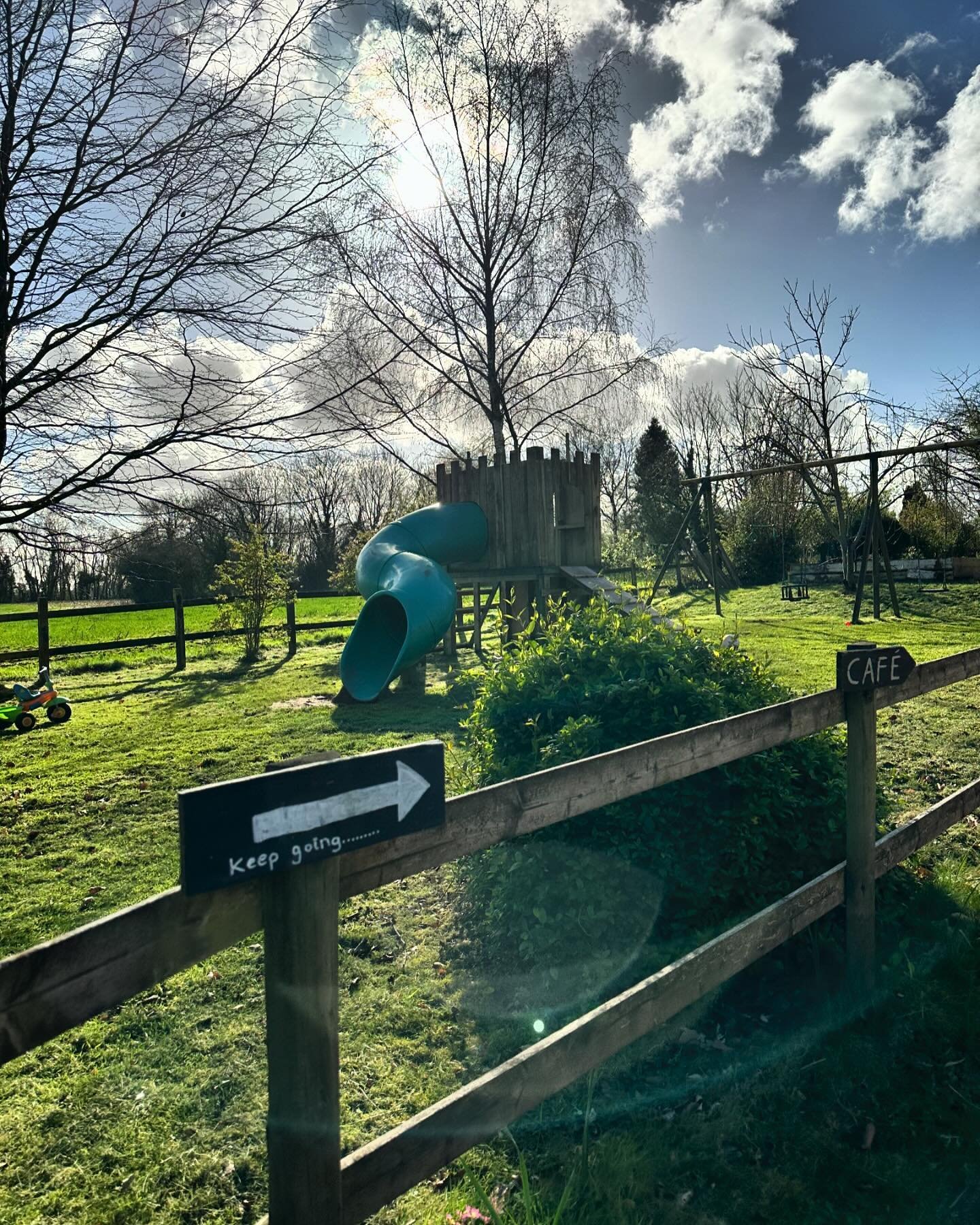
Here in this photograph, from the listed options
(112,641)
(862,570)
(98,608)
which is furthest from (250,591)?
(862,570)

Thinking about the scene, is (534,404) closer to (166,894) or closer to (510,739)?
(510,739)

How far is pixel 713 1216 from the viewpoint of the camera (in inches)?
88.3

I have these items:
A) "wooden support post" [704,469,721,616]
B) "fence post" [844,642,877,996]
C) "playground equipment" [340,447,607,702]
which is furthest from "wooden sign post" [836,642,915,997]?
"wooden support post" [704,469,721,616]

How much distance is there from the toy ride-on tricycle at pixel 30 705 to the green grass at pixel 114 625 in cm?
490

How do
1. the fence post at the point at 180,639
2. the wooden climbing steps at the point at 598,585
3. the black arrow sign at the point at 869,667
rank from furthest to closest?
the fence post at the point at 180,639, the wooden climbing steps at the point at 598,585, the black arrow sign at the point at 869,667

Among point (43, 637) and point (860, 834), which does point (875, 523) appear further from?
point (43, 637)

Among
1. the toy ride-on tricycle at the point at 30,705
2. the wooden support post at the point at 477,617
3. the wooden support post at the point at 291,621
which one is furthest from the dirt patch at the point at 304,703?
the wooden support post at the point at 291,621

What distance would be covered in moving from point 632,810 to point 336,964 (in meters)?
2.08

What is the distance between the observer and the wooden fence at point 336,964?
122cm

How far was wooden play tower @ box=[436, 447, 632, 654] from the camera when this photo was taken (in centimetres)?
1180

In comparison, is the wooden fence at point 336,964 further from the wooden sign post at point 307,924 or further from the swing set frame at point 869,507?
the swing set frame at point 869,507

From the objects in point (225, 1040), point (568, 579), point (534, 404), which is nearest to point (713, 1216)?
point (225, 1040)

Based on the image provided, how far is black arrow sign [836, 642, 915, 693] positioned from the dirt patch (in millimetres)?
7499

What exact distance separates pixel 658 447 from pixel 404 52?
33335 millimetres
